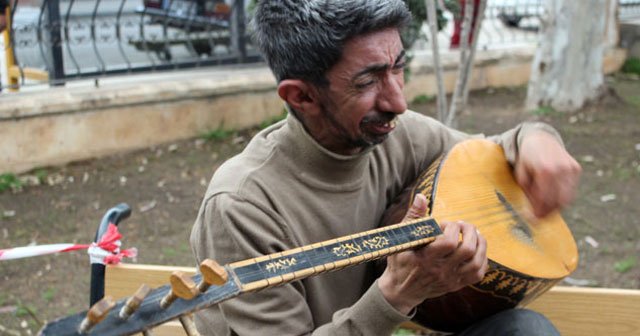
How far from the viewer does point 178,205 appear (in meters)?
5.01

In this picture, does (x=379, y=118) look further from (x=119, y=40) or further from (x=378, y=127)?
(x=119, y=40)

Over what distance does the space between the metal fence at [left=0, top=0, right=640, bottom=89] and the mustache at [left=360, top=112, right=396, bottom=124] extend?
3.83m

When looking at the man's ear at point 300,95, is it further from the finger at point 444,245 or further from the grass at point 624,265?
the grass at point 624,265

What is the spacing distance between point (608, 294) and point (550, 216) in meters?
0.32

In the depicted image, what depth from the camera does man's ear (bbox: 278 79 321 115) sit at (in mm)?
2014

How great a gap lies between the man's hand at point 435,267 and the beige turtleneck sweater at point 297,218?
0.04 m

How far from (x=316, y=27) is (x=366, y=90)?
197 millimetres

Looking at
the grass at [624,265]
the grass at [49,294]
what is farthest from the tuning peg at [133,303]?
the grass at [624,265]

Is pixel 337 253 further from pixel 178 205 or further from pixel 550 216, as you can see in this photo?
pixel 178 205

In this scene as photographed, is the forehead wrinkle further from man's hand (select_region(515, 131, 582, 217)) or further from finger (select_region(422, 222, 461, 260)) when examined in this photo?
man's hand (select_region(515, 131, 582, 217))

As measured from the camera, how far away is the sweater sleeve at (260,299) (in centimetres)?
183

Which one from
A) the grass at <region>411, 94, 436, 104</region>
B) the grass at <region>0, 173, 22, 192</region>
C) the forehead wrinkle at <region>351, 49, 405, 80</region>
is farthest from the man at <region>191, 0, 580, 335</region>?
the grass at <region>411, 94, 436, 104</region>

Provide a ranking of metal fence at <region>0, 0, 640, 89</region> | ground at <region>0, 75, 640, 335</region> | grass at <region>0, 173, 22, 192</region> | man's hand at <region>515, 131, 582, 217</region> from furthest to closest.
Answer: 1. metal fence at <region>0, 0, 640, 89</region>
2. grass at <region>0, 173, 22, 192</region>
3. ground at <region>0, 75, 640, 335</region>
4. man's hand at <region>515, 131, 582, 217</region>

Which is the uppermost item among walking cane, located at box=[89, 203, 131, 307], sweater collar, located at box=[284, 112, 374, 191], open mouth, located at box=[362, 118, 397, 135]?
open mouth, located at box=[362, 118, 397, 135]
